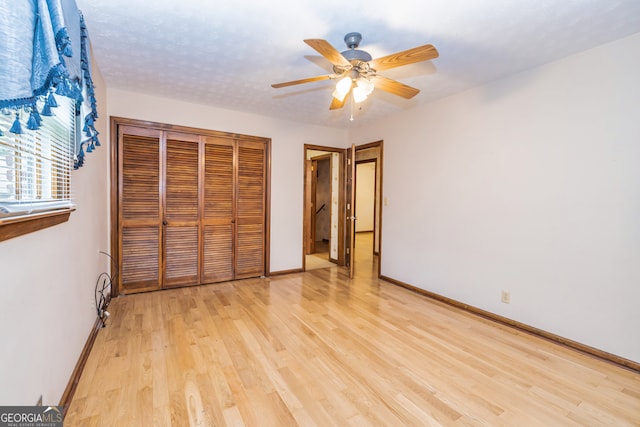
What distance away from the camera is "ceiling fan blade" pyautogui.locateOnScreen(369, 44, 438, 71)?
5.97 ft

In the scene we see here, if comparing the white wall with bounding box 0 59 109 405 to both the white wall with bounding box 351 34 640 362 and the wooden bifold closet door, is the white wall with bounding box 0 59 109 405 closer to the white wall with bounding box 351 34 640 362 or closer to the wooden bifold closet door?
the wooden bifold closet door

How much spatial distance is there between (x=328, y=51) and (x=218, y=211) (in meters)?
2.84

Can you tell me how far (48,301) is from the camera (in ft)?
4.94

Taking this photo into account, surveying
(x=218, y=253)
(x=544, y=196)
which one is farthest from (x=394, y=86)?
(x=218, y=253)

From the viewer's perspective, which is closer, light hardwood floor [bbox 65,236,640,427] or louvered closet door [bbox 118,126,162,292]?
light hardwood floor [bbox 65,236,640,427]

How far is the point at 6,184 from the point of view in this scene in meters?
1.10

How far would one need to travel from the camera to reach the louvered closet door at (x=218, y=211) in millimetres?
4016

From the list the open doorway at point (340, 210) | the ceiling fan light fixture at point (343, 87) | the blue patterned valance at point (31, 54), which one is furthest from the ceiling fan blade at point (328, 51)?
the open doorway at point (340, 210)

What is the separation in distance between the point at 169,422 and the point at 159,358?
2.43 feet

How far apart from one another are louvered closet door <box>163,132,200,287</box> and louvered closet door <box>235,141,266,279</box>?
1.89 feet

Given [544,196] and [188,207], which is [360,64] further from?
[188,207]

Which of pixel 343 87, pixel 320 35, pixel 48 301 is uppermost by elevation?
pixel 320 35

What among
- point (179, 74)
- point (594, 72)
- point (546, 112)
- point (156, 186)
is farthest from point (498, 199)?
point (156, 186)

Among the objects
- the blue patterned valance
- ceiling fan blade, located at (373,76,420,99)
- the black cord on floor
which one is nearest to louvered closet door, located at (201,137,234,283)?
the black cord on floor
